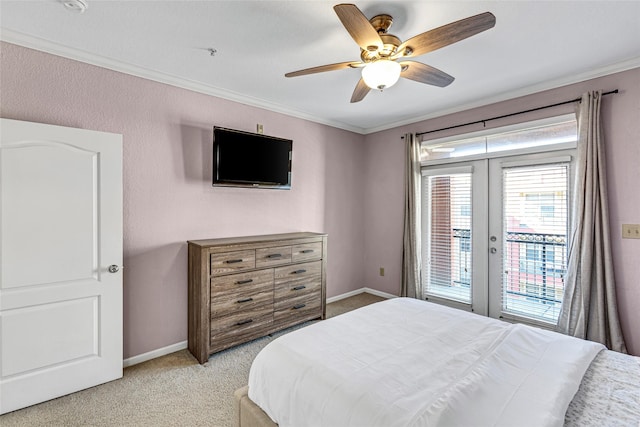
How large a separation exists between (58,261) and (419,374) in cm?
257

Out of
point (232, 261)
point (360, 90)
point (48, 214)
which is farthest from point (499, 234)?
point (48, 214)

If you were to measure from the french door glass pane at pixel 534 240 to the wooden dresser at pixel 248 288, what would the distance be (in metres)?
2.18

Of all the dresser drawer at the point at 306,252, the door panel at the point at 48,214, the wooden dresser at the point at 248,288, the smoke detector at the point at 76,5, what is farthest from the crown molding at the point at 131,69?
the dresser drawer at the point at 306,252

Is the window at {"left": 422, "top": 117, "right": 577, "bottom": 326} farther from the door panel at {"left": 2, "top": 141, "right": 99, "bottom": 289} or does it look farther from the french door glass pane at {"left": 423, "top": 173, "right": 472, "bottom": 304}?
the door panel at {"left": 2, "top": 141, "right": 99, "bottom": 289}

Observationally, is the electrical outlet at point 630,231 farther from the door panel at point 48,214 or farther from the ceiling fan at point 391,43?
the door panel at point 48,214

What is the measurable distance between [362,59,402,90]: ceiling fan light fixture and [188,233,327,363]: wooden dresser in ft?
6.09

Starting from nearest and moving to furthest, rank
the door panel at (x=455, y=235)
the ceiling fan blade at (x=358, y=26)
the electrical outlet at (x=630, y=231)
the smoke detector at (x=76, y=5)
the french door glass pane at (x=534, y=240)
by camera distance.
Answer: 1. the ceiling fan blade at (x=358, y=26)
2. the smoke detector at (x=76, y=5)
3. the electrical outlet at (x=630, y=231)
4. the french door glass pane at (x=534, y=240)
5. the door panel at (x=455, y=235)

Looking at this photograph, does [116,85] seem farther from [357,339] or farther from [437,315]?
[437,315]

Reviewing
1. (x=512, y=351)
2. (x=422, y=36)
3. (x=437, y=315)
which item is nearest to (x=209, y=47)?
(x=422, y=36)

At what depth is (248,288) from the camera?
293 centimetres

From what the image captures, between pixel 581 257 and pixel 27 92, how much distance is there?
4.80 m

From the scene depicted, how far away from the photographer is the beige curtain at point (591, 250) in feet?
8.41

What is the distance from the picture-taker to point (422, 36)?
5.59 feet

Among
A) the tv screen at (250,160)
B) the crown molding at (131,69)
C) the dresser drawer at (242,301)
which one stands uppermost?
the crown molding at (131,69)
